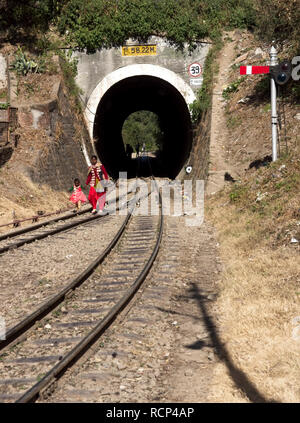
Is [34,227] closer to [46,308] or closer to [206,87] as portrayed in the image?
[46,308]

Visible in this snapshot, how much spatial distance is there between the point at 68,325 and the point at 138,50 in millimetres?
18744

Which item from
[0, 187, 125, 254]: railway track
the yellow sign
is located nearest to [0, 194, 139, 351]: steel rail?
[0, 187, 125, 254]: railway track

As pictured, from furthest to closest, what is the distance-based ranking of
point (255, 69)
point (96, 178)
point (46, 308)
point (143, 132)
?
point (143, 132) → point (96, 178) → point (255, 69) → point (46, 308)

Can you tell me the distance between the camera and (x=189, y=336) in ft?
17.6

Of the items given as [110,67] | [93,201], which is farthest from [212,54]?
[93,201]

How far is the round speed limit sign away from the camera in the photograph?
21594 millimetres

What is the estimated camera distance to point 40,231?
466 inches

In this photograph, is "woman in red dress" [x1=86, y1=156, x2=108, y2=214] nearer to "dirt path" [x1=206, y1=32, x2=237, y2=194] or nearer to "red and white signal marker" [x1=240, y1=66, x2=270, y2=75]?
"dirt path" [x1=206, y1=32, x2=237, y2=194]

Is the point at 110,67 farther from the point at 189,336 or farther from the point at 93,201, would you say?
the point at 189,336

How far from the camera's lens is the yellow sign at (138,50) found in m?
21.6

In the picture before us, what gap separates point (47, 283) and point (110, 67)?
16.6 m

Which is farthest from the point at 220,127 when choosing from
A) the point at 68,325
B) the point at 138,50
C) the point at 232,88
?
the point at 68,325

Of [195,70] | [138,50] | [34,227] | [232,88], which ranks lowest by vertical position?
[34,227]

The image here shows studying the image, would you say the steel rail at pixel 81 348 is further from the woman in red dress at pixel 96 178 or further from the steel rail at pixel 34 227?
the woman in red dress at pixel 96 178
